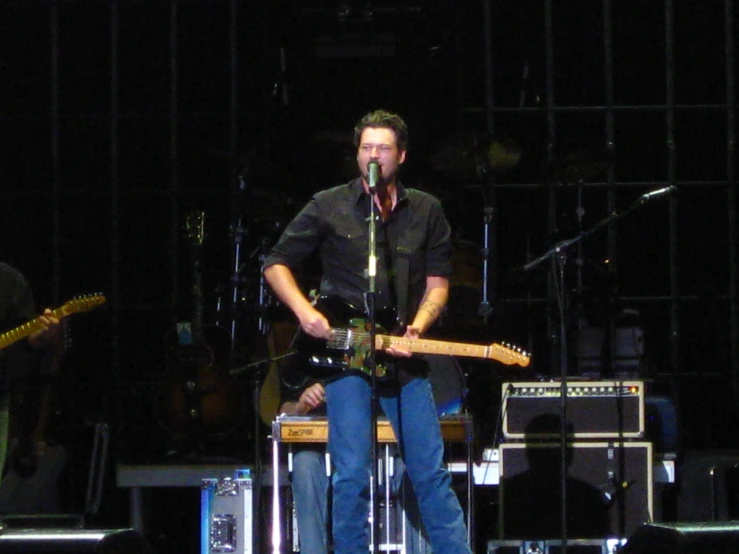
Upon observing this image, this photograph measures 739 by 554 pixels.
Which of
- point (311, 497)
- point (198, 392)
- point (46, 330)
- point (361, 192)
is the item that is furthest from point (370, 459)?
point (198, 392)

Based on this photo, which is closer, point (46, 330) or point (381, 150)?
point (381, 150)

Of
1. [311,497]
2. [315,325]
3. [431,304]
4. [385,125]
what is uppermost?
[385,125]

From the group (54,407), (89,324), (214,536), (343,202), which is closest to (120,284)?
(89,324)

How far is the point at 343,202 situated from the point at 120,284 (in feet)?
11.4

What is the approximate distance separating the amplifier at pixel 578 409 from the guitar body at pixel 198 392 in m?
2.18

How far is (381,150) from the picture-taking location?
233 inches

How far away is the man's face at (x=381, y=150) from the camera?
591cm

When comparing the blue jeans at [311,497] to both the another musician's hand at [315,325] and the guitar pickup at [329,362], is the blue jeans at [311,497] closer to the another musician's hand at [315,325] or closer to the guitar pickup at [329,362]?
the guitar pickup at [329,362]

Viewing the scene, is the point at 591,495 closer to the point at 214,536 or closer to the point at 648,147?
the point at 214,536

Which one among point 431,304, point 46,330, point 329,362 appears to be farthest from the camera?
point 46,330

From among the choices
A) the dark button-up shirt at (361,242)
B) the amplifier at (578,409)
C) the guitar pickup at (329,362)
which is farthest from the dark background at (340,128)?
the guitar pickup at (329,362)

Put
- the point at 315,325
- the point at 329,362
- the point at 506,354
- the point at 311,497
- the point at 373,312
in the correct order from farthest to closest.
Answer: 1. the point at 311,497
2. the point at 506,354
3. the point at 329,362
4. the point at 315,325
5. the point at 373,312

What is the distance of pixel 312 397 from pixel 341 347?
1164 mm

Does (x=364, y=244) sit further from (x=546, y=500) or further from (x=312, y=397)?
(x=546, y=500)
